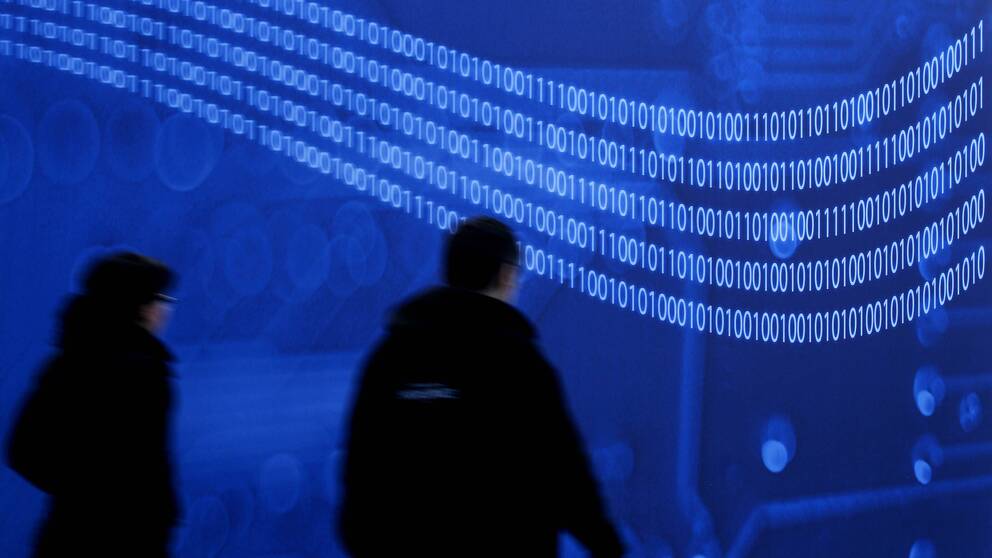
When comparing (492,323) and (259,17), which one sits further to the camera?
(259,17)

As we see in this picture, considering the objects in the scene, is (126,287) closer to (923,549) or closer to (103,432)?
(103,432)

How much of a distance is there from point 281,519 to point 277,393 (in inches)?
13.1

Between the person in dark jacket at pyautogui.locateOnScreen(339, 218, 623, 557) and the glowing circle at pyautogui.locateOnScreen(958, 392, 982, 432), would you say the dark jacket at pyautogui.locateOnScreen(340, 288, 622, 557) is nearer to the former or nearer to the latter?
the person in dark jacket at pyautogui.locateOnScreen(339, 218, 623, 557)

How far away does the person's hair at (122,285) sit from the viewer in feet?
7.33

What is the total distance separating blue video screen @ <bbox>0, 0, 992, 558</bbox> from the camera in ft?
9.68

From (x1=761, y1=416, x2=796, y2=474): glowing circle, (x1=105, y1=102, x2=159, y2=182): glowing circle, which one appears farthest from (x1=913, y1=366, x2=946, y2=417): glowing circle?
(x1=105, y1=102, x2=159, y2=182): glowing circle

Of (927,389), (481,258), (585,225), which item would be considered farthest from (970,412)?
(481,258)

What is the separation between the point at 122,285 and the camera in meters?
2.24

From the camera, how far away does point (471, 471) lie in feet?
6.82

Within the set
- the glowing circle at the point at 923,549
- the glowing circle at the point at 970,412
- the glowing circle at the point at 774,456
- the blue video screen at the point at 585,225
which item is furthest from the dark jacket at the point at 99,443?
the glowing circle at the point at 970,412

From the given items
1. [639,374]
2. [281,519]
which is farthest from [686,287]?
[281,519]

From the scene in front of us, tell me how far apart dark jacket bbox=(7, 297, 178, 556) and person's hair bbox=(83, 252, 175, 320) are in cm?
2

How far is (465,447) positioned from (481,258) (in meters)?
0.33

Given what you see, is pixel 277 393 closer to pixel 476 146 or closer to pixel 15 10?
pixel 476 146
